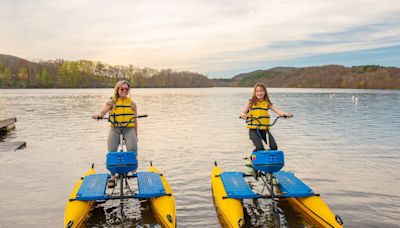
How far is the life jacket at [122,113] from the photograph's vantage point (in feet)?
27.7

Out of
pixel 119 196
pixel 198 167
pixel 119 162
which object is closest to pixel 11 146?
pixel 198 167

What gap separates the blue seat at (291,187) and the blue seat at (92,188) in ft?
11.6

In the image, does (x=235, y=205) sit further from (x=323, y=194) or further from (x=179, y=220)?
(x=323, y=194)

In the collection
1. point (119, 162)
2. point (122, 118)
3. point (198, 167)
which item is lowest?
point (198, 167)

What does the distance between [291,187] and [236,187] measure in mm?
1121

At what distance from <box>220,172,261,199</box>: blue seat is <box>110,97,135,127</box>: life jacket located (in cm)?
250

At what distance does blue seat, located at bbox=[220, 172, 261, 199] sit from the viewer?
7.22 m

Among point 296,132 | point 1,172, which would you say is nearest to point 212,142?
point 296,132

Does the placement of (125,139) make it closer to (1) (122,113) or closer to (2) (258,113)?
(1) (122,113)

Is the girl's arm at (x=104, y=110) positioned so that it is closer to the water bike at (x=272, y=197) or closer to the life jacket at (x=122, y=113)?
the life jacket at (x=122, y=113)

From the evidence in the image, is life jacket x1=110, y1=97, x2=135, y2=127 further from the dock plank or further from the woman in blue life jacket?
the dock plank

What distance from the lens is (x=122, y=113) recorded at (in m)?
8.45

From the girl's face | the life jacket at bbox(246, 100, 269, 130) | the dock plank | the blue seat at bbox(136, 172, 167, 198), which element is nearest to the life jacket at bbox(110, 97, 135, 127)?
the blue seat at bbox(136, 172, 167, 198)

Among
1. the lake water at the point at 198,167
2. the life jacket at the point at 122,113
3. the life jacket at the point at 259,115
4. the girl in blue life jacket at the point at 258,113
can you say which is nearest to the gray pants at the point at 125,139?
the life jacket at the point at 122,113
